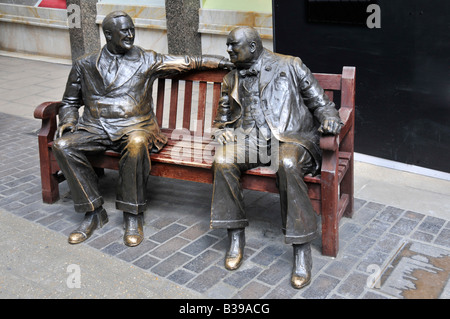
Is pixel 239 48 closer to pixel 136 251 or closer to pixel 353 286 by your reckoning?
pixel 136 251

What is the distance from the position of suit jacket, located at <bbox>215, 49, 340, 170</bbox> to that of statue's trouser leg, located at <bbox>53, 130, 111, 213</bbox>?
1428 millimetres

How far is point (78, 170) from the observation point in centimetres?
451

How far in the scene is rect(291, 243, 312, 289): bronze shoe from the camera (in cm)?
368

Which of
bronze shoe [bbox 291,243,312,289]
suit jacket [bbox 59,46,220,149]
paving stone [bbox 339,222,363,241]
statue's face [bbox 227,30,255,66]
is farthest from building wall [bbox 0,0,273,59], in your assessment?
bronze shoe [bbox 291,243,312,289]

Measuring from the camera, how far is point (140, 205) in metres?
4.43

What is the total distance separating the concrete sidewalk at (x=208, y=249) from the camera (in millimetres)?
3713

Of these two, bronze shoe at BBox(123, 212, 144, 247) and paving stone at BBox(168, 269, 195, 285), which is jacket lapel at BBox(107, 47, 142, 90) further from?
paving stone at BBox(168, 269, 195, 285)

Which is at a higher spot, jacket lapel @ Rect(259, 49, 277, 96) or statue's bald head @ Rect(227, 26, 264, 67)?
statue's bald head @ Rect(227, 26, 264, 67)

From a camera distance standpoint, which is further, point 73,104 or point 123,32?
point 73,104

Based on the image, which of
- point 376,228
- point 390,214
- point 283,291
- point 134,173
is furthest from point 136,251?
point 390,214
